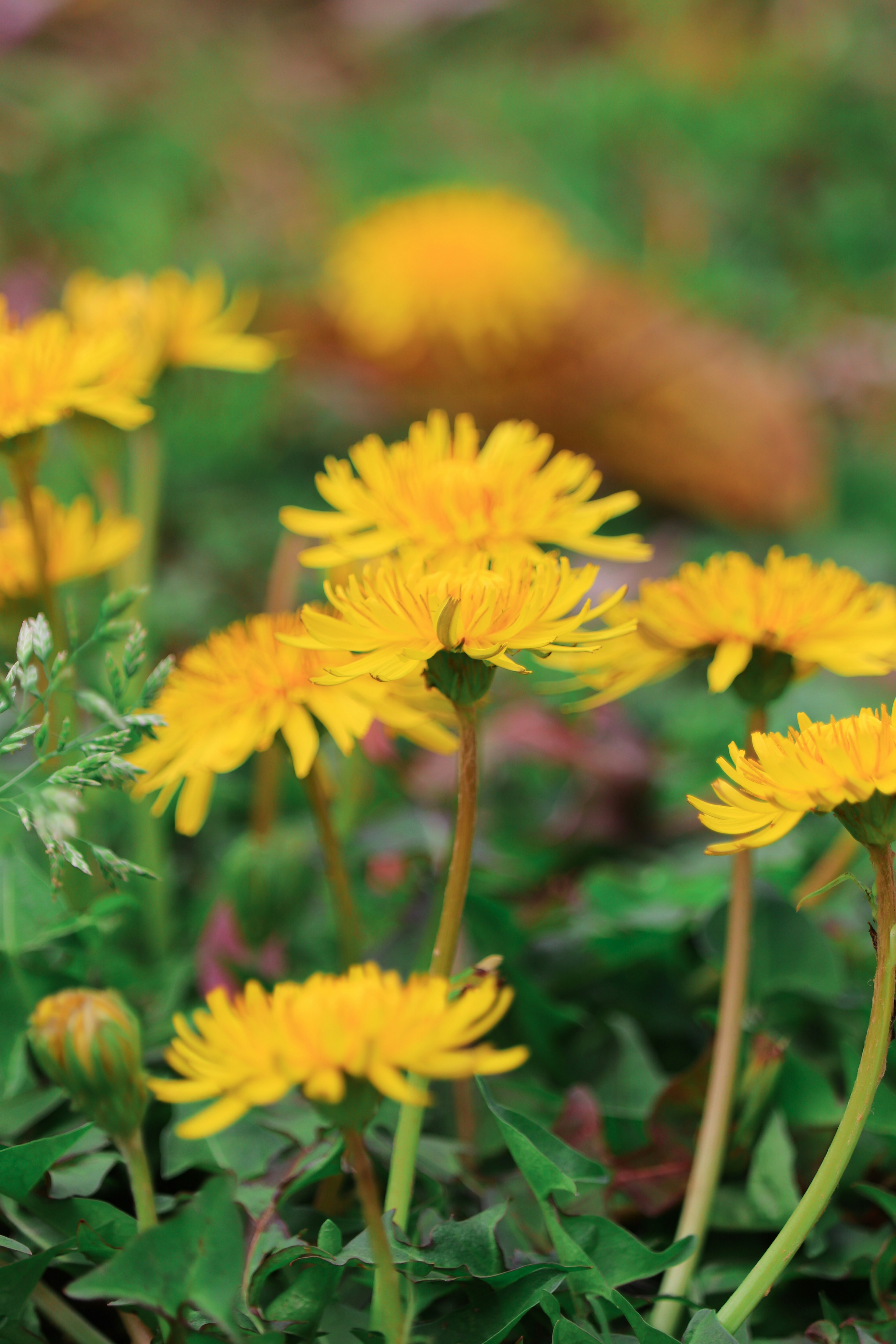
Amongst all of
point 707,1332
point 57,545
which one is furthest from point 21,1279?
point 57,545

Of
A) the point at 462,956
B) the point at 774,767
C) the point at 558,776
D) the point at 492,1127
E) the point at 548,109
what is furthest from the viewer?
the point at 548,109

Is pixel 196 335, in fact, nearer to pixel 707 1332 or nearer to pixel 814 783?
pixel 814 783

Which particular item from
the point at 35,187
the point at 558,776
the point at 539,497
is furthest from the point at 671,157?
the point at 539,497

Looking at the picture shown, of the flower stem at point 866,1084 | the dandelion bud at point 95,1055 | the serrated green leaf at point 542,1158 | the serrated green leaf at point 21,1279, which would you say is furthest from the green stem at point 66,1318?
the flower stem at point 866,1084

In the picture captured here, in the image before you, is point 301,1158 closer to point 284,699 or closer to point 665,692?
point 284,699

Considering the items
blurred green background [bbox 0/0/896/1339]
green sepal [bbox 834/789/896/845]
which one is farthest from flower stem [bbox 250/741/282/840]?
green sepal [bbox 834/789/896/845]

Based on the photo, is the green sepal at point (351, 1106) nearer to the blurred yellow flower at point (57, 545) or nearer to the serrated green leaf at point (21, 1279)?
the serrated green leaf at point (21, 1279)

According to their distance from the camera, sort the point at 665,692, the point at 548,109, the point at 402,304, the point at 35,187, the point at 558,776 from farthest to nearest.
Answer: the point at 548,109 → the point at 35,187 → the point at 402,304 → the point at 665,692 → the point at 558,776
